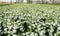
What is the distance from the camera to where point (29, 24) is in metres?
7.40

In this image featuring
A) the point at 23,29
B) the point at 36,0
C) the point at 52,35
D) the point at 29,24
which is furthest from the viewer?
the point at 36,0

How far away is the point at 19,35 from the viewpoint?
6.24 metres

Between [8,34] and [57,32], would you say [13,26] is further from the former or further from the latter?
[57,32]

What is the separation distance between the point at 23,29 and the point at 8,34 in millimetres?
648

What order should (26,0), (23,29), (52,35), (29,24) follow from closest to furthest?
(52,35) → (23,29) → (29,24) → (26,0)

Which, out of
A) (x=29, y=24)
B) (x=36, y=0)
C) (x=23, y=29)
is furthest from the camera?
(x=36, y=0)

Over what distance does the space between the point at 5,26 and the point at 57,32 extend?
2070 mm

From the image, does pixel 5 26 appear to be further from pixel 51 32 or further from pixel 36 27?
pixel 51 32

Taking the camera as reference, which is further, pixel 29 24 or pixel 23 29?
pixel 29 24

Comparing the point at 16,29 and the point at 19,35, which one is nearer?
the point at 19,35

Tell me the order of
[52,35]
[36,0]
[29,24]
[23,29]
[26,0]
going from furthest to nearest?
[36,0]
[26,0]
[29,24]
[23,29]
[52,35]

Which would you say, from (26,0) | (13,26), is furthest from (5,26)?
(26,0)

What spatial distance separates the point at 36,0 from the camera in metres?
64.9

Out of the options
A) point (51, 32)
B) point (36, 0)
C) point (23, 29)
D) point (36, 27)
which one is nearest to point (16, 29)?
point (23, 29)
